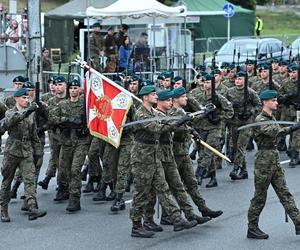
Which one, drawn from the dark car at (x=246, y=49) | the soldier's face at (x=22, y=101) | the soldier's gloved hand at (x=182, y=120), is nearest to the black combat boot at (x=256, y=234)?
the soldier's gloved hand at (x=182, y=120)

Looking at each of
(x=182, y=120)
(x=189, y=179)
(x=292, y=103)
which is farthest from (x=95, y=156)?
(x=292, y=103)

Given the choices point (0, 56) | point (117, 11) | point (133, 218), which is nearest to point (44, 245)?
point (133, 218)

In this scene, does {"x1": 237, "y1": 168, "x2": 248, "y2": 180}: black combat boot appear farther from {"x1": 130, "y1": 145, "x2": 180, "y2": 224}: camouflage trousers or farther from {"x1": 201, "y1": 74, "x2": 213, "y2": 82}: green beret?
{"x1": 130, "y1": 145, "x2": 180, "y2": 224}: camouflage trousers

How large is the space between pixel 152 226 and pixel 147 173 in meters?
0.78

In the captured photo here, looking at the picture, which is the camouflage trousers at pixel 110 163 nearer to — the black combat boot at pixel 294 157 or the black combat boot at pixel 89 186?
the black combat boot at pixel 89 186

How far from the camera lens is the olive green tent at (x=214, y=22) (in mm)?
38500

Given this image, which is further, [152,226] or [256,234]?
[152,226]

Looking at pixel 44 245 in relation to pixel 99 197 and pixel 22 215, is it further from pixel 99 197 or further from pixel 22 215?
pixel 99 197

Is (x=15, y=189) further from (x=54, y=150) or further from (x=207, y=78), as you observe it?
(x=207, y=78)

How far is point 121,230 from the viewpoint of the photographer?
1108 centimetres

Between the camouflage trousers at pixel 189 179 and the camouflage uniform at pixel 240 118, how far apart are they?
3.60m

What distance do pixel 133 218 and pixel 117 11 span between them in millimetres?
13382

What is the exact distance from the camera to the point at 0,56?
21.4 metres

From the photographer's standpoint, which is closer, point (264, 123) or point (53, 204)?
point (264, 123)
